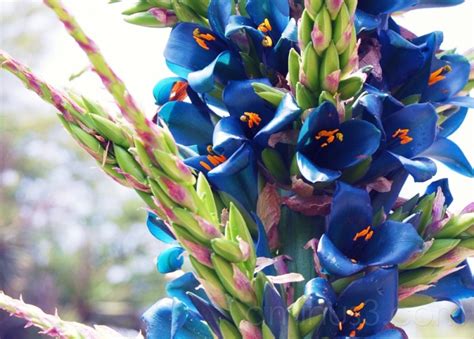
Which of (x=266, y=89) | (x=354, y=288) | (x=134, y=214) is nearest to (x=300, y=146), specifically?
(x=266, y=89)

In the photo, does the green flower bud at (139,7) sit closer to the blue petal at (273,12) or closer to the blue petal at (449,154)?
the blue petal at (273,12)

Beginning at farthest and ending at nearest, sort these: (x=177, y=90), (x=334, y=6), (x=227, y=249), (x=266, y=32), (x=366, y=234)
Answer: (x=177, y=90) → (x=266, y=32) → (x=366, y=234) → (x=334, y=6) → (x=227, y=249)

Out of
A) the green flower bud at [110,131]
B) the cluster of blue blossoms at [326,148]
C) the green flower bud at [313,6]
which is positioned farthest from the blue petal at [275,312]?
the green flower bud at [313,6]

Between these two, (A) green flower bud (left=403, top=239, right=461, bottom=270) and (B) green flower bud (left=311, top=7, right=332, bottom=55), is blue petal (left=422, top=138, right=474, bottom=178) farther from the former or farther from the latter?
(B) green flower bud (left=311, top=7, right=332, bottom=55)

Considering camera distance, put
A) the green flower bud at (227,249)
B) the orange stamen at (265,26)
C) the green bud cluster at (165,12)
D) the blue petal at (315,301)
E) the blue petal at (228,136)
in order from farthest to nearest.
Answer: the green bud cluster at (165,12) → the orange stamen at (265,26) → the blue petal at (228,136) → the blue petal at (315,301) → the green flower bud at (227,249)

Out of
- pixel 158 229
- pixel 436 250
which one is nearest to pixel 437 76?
pixel 436 250

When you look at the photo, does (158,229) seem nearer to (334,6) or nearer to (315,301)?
(315,301)

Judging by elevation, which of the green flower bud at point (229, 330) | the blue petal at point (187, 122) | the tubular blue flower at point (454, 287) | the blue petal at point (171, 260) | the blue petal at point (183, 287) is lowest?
the tubular blue flower at point (454, 287)

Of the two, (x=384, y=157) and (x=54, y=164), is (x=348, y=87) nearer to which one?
A: (x=384, y=157)
